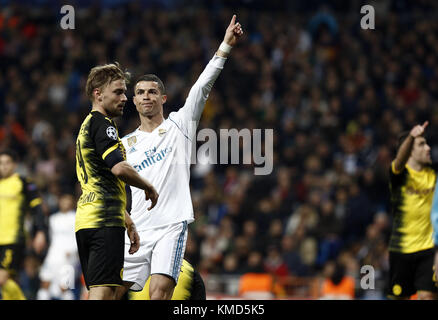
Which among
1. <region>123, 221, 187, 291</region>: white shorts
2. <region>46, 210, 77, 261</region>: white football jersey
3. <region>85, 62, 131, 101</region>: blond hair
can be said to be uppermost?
<region>85, 62, 131, 101</region>: blond hair

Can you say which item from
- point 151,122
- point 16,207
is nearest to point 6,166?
point 16,207

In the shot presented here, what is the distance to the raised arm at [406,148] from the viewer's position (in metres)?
7.87

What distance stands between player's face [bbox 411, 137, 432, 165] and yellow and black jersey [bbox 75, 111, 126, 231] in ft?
12.0

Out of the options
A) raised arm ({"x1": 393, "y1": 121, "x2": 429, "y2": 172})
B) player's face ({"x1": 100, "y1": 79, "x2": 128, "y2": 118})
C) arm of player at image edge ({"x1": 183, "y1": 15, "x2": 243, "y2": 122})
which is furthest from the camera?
raised arm ({"x1": 393, "y1": 121, "x2": 429, "y2": 172})

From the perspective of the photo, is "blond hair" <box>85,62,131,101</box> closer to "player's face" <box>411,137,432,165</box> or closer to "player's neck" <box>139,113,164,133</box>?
"player's neck" <box>139,113,164,133</box>

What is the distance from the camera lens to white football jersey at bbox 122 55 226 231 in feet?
23.1

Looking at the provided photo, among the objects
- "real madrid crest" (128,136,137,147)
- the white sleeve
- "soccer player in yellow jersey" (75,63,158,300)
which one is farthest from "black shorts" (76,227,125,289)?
the white sleeve

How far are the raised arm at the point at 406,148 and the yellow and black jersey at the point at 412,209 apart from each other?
113 millimetres

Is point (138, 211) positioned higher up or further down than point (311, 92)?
further down

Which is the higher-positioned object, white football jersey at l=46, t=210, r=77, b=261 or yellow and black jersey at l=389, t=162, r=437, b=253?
yellow and black jersey at l=389, t=162, r=437, b=253

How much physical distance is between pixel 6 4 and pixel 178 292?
16.0 meters

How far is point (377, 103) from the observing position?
1628 cm

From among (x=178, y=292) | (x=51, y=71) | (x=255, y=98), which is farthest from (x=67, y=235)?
(x=51, y=71)
